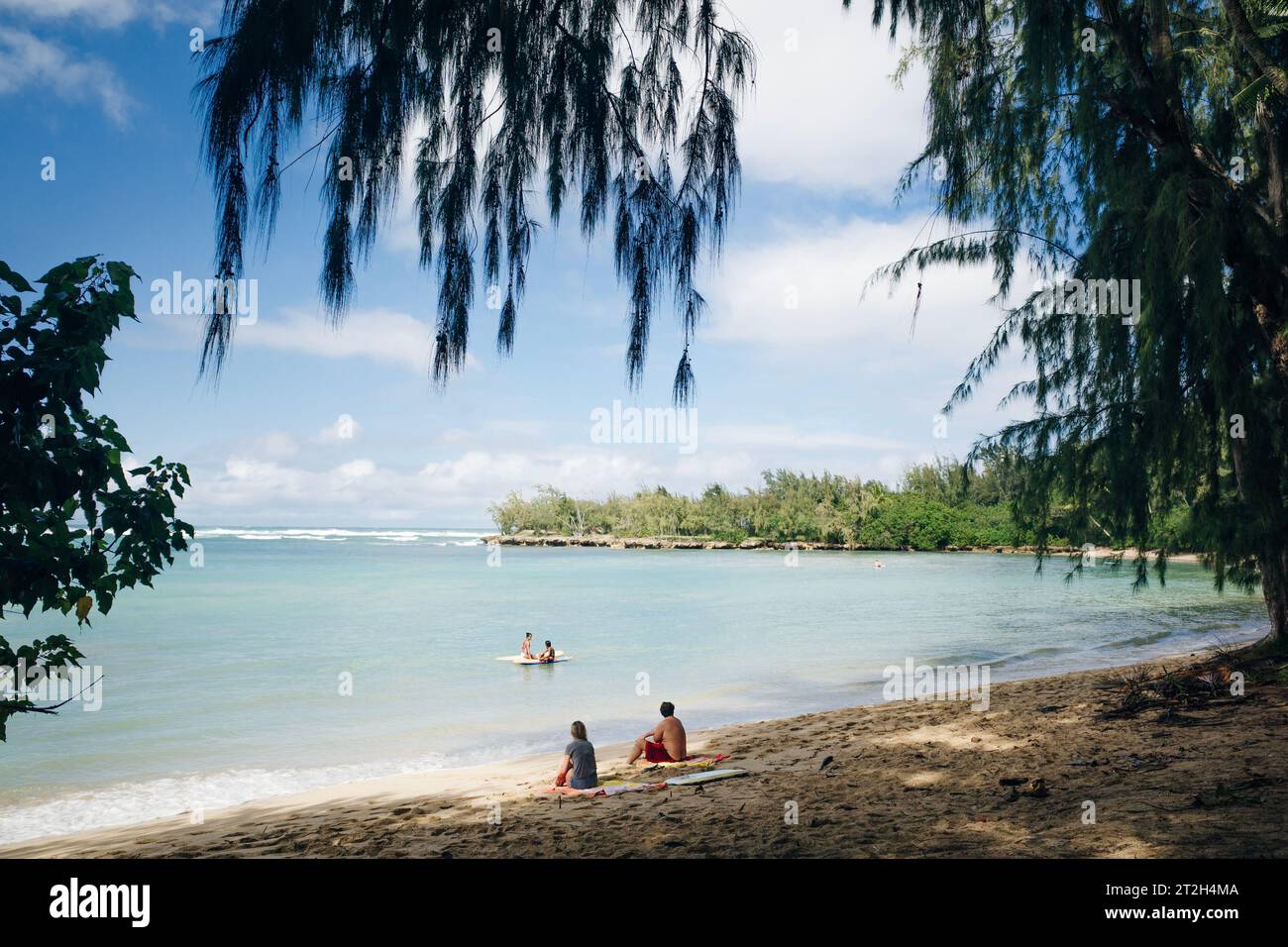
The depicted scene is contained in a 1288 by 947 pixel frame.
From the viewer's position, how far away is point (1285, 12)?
5.47 meters

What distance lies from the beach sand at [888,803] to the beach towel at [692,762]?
0.31m

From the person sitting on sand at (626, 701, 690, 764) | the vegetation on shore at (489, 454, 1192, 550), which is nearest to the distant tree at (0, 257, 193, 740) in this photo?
the person sitting on sand at (626, 701, 690, 764)

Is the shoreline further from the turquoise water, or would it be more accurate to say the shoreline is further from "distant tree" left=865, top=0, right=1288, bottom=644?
"distant tree" left=865, top=0, right=1288, bottom=644

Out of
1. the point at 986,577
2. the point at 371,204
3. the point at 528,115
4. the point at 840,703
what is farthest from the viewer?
the point at 986,577

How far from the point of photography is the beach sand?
13.6 feet

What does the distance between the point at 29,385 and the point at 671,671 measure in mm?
16419

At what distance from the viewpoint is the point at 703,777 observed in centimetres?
717

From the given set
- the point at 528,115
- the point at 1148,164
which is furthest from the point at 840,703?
the point at 528,115

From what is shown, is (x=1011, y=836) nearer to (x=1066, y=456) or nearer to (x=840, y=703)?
(x=1066, y=456)

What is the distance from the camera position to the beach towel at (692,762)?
8125 millimetres

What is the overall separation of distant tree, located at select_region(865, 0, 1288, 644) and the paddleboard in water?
3915 mm

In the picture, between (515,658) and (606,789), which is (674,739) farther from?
(515,658)

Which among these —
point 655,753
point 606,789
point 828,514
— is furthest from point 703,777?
point 828,514
